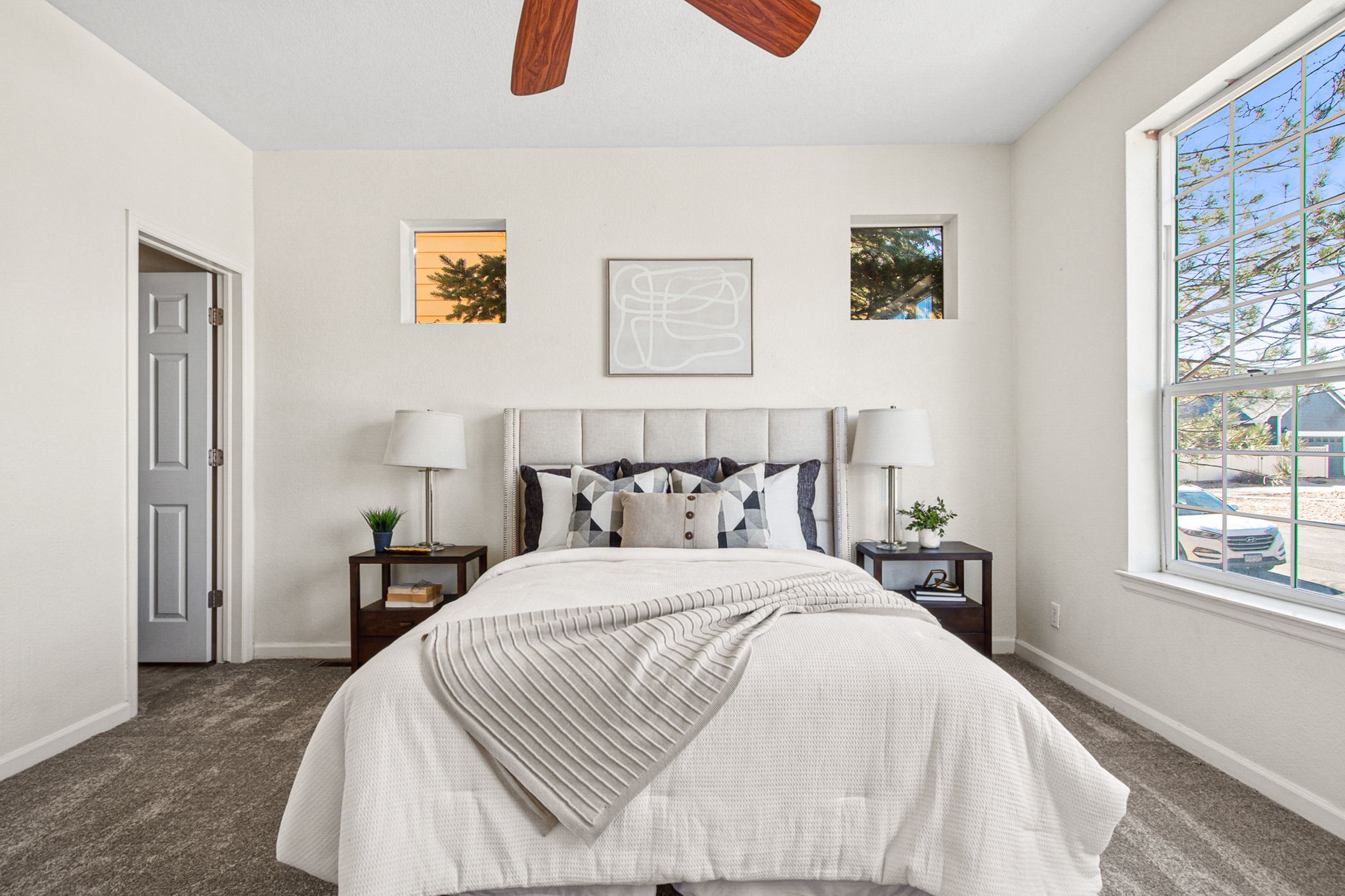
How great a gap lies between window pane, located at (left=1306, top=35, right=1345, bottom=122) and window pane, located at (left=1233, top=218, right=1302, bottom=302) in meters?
0.32

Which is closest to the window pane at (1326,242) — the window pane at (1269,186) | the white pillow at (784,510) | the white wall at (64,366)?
the window pane at (1269,186)

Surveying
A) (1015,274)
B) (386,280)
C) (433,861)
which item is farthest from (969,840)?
(386,280)

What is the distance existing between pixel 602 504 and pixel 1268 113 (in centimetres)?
281

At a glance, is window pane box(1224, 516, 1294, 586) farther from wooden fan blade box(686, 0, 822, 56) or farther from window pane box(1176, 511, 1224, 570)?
wooden fan blade box(686, 0, 822, 56)

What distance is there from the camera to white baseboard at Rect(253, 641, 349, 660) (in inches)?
141

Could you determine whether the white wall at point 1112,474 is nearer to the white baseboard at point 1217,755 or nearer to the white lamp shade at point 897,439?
the white baseboard at point 1217,755

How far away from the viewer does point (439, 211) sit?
3.65 metres

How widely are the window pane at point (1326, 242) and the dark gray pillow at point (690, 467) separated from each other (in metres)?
2.24

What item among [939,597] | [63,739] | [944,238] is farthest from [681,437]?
[63,739]

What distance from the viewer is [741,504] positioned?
296 centimetres

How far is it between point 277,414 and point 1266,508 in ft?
14.3

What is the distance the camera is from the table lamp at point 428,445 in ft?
10.6

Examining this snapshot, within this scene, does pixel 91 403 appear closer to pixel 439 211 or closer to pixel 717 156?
pixel 439 211

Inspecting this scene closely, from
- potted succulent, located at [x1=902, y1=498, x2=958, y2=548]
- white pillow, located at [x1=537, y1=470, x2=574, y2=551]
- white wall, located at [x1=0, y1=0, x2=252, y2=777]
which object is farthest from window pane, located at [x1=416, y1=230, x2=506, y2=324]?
potted succulent, located at [x1=902, y1=498, x2=958, y2=548]
